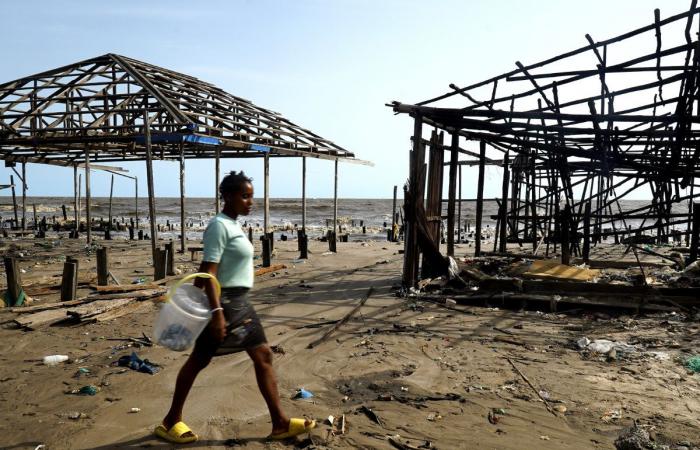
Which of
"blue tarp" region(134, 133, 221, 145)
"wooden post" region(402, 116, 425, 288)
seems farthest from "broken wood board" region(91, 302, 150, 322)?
"blue tarp" region(134, 133, 221, 145)

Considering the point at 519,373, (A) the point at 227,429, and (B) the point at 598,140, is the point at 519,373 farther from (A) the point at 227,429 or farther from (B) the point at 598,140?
(B) the point at 598,140

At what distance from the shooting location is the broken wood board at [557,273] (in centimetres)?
955

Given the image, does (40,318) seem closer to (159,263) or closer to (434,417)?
(159,263)

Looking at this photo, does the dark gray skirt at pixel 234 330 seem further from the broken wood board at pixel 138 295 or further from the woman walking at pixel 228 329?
the broken wood board at pixel 138 295

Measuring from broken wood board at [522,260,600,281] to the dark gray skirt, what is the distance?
7.28 metres

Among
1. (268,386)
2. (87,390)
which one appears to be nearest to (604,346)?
(268,386)

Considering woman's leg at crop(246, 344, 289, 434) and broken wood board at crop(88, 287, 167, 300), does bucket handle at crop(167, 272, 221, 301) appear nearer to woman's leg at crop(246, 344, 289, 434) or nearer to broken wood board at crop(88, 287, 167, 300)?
woman's leg at crop(246, 344, 289, 434)

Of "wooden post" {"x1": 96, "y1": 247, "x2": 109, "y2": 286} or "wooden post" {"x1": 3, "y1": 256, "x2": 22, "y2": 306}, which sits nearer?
"wooden post" {"x1": 3, "y1": 256, "x2": 22, "y2": 306}

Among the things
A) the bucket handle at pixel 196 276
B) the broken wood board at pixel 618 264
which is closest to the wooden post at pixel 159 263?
the bucket handle at pixel 196 276

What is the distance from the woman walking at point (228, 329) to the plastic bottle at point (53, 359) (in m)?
2.85

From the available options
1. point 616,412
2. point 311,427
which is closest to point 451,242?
point 616,412

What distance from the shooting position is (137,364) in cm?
561

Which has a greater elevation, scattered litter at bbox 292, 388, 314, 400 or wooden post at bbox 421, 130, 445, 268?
wooden post at bbox 421, 130, 445, 268

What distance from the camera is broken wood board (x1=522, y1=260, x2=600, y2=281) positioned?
31.3 feet
